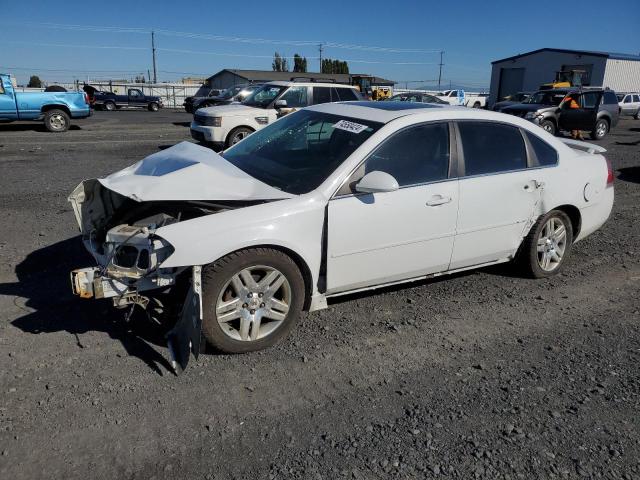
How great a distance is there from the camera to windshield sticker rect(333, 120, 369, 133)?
4.01 metres

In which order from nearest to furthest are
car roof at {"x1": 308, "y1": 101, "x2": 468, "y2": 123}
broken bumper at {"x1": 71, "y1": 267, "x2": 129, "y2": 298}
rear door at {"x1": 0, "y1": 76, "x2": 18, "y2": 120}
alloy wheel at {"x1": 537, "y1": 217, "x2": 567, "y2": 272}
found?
broken bumper at {"x1": 71, "y1": 267, "x2": 129, "y2": 298} → car roof at {"x1": 308, "y1": 101, "x2": 468, "y2": 123} → alloy wheel at {"x1": 537, "y1": 217, "x2": 567, "y2": 272} → rear door at {"x1": 0, "y1": 76, "x2": 18, "y2": 120}

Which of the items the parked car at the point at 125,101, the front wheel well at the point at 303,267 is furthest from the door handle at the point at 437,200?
the parked car at the point at 125,101

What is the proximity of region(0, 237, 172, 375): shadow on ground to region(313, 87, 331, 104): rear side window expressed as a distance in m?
9.69

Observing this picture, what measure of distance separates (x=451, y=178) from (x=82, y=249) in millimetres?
3830

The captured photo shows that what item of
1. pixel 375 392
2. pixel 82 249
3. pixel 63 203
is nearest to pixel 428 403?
pixel 375 392

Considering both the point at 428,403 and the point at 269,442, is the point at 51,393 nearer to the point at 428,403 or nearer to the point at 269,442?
the point at 269,442

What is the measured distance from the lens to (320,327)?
3945 mm

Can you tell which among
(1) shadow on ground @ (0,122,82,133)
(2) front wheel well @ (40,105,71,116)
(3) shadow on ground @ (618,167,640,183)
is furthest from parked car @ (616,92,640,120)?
(1) shadow on ground @ (0,122,82,133)

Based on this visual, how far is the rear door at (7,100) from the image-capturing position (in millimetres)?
15617

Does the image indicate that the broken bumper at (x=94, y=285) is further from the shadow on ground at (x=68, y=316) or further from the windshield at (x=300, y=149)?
the windshield at (x=300, y=149)

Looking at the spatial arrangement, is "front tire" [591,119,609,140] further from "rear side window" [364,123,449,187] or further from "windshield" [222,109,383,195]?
"windshield" [222,109,383,195]

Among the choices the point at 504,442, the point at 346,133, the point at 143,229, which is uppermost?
the point at 346,133

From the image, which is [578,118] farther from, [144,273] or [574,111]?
[144,273]

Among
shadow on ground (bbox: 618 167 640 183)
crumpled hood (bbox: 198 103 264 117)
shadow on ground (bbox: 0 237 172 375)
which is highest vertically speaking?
crumpled hood (bbox: 198 103 264 117)
